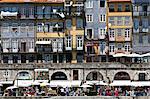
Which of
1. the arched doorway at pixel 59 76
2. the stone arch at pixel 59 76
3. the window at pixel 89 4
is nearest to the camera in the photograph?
the stone arch at pixel 59 76

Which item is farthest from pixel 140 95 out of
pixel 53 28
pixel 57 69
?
pixel 53 28

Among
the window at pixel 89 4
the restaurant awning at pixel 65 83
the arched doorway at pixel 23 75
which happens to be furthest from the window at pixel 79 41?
the arched doorway at pixel 23 75

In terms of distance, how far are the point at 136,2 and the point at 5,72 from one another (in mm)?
19063

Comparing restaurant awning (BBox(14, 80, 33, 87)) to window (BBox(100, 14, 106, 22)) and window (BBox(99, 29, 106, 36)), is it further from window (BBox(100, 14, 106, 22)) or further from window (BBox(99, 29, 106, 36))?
window (BBox(100, 14, 106, 22))

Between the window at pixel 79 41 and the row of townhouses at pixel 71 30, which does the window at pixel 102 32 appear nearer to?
the row of townhouses at pixel 71 30

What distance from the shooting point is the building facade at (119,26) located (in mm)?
75062

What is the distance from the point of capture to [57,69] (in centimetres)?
7188

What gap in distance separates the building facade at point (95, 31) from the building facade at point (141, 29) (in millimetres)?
3907

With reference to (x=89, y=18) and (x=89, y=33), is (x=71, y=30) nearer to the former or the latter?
(x=89, y=33)

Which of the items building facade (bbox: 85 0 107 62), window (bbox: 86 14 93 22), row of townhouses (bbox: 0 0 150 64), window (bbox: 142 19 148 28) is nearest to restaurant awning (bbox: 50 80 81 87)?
row of townhouses (bbox: 0 0 150 64)

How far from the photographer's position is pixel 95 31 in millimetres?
75688

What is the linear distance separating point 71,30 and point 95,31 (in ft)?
10.2

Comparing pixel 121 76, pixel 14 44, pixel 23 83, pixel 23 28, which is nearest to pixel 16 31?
pixel 23 28

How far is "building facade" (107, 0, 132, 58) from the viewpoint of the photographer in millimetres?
75062
